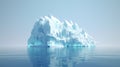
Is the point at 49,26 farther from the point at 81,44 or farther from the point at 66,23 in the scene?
the point at 81,44

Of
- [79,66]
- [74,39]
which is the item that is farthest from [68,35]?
[79,66]

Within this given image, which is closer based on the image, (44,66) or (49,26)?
(44,66)

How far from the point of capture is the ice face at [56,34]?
226ft

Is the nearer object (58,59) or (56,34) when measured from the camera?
(58,59)

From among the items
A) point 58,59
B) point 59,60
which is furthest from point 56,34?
point 59,60

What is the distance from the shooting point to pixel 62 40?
71.9 meters

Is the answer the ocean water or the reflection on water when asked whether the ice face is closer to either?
the ocean water

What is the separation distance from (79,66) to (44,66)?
14.9 ft

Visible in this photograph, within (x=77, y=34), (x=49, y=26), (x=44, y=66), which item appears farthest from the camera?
(x=77, y=34)

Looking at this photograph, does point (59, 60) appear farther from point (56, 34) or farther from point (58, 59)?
point (56, 34)

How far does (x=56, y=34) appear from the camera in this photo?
70812 mm

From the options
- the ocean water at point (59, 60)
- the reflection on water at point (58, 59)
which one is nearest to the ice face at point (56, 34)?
the ocean water at point (59, 60)

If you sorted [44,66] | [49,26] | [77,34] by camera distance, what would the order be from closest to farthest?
[44,66], [49,26], [77,34]

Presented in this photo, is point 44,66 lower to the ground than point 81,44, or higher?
lower
